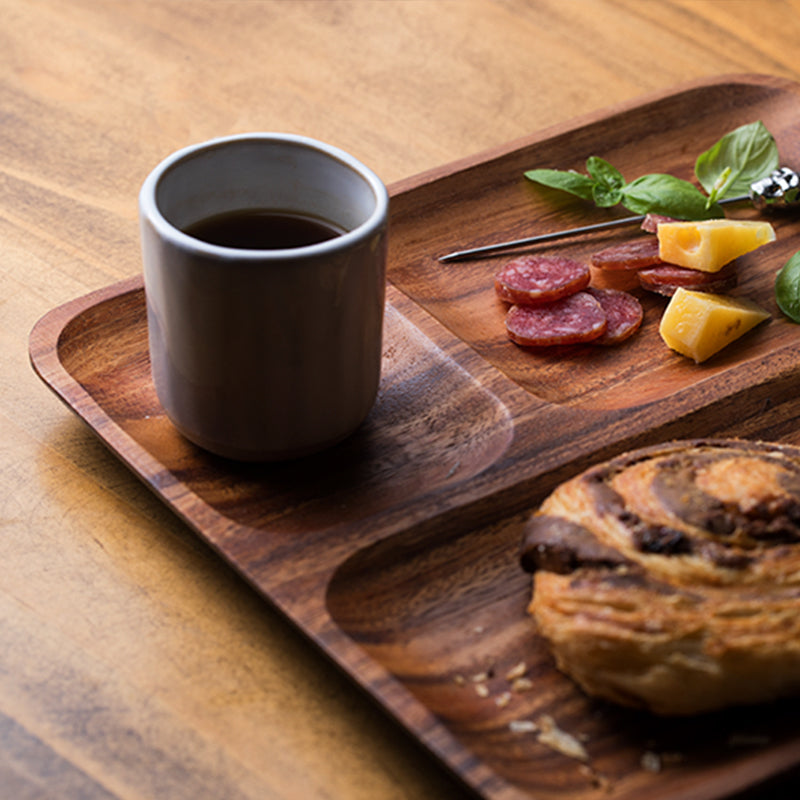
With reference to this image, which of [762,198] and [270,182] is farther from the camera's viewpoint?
[762,198]

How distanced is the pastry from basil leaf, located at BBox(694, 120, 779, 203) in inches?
39.9

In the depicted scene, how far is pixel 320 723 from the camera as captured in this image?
1.46 m

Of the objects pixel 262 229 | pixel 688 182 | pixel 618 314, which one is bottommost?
pixel 618 314

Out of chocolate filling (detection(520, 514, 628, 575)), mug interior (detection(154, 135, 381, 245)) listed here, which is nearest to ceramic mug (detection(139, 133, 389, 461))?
mug interior (detection(154, 135, 381, 245))

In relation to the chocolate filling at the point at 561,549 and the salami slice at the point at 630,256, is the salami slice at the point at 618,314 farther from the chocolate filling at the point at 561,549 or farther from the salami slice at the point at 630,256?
the chocolate filling at the point at 561,549

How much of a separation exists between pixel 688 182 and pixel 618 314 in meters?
0.47

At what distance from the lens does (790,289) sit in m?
2.11

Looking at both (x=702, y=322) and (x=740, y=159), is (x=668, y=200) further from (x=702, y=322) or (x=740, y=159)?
(x=702, y=322)

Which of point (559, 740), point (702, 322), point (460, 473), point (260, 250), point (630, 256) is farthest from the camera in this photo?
point (630, 256)

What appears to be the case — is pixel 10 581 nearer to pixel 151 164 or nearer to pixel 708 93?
pixel 151 164

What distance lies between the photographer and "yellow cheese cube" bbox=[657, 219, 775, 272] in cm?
213

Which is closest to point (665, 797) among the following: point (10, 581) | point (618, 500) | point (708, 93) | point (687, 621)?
point (687, 621)

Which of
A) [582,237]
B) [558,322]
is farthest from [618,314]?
[582,237]

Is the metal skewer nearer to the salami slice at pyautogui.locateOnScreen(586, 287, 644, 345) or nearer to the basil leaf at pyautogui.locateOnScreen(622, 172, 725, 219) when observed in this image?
the basil leaf at pyautogui.locateOnScreen(622, 172, 725, 219)
